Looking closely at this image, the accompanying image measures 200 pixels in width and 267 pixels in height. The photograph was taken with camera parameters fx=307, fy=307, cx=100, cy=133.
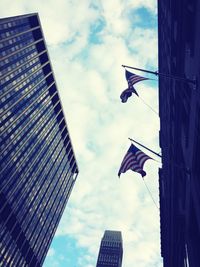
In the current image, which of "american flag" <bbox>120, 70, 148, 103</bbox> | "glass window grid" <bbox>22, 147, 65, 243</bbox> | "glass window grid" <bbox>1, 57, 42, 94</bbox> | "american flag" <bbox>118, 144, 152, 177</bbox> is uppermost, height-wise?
"glass window grid" <bbox>1, 57, 42, 94</bbox>

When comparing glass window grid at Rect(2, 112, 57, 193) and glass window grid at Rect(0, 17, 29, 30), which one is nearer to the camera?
glass window grid at Rect(2, 112, 57, 193)

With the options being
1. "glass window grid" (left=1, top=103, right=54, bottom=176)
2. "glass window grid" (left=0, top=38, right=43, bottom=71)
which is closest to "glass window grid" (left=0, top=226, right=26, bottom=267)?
"glass window grid" (left=1, top=103, right=54, bottom=176)

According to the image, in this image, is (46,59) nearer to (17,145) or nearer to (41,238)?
(17,145)

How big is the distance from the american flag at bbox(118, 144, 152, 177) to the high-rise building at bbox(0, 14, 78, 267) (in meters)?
90.3

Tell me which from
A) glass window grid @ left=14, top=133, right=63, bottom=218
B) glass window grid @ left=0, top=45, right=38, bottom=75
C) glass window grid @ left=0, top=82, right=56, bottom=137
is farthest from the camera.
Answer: glass window grid @ left=14, top=133, right=63, bottom=218

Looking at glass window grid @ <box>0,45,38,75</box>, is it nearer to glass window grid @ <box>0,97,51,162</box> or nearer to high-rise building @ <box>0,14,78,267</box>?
high-rise building @ <box>0,14,78,267</box>

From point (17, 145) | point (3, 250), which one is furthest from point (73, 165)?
point (3, 250)

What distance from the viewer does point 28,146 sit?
129 m

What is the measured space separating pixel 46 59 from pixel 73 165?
6596 centimetres

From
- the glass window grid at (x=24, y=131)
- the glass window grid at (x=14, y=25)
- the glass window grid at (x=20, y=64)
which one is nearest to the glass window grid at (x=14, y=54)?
the glass window grid at (x=20, y=64)

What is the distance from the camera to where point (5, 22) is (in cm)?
11906

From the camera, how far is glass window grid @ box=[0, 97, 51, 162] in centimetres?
11232

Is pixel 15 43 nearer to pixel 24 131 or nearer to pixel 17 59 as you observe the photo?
pixel 17 59

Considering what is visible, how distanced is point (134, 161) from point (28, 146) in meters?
108
